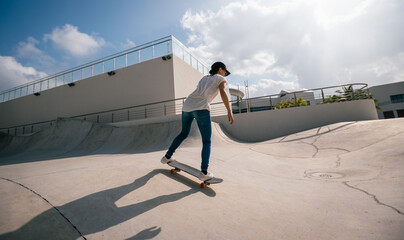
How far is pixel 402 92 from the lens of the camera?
116 feet

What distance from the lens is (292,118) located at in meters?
10.3

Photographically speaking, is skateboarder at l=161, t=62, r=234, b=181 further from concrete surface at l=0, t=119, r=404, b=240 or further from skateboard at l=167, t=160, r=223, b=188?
concrete surface at l=0, t=119, r=404, b=240

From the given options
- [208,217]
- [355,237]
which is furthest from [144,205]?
[355,237]

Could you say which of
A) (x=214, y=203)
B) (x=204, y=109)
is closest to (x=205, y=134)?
(x=204, y=109)

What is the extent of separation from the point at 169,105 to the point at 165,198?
1210cm

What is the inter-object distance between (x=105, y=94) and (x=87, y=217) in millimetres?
17096

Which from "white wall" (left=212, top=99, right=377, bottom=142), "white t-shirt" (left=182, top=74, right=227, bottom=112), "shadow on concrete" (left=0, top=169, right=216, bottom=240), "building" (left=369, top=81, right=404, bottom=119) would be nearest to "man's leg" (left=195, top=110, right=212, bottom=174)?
"white t-shirt" (left=182, top=74, right=227, bottom=112)

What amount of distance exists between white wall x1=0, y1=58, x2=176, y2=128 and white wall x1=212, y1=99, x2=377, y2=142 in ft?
18.6

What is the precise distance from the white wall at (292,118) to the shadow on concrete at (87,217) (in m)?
9.21

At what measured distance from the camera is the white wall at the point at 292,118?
9.81 metres

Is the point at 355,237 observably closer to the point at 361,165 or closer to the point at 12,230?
the point at 12,230

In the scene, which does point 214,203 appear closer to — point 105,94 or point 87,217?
point 87,217

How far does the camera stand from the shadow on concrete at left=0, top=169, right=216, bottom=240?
1411 millimetres

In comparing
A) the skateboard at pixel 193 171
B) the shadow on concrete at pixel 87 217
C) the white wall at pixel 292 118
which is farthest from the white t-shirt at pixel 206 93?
the white wall at pixel 292 118
